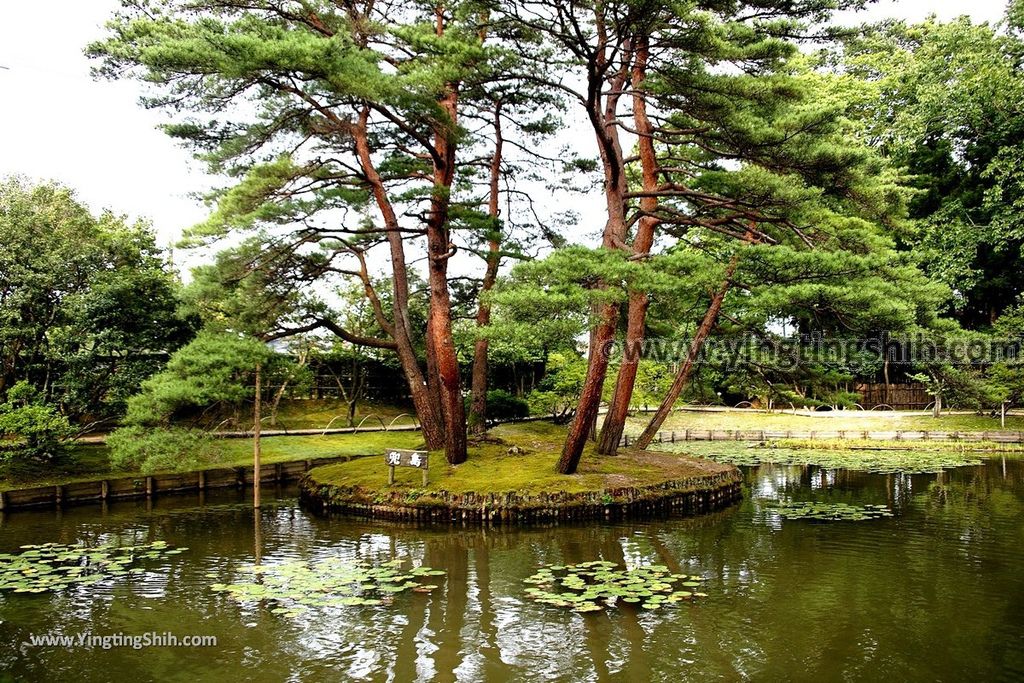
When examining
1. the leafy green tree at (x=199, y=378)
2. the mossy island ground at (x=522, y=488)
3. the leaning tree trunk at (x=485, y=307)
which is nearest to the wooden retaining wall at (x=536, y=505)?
the mossy island ground at (x=522, y=488)

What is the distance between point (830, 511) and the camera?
11711 millimetres

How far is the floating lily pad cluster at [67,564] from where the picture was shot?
7.91 meters

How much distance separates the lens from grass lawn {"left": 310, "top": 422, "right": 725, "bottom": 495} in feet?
38.7

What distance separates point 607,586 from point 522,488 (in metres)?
4.01

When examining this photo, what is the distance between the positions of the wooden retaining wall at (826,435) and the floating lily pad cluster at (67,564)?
13.4 meters

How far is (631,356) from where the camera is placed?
43.7 feet

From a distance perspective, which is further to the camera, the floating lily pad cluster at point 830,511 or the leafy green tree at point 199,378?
the floating lily pad cluster at point 830,511

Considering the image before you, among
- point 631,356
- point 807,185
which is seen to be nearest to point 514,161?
point 631,356

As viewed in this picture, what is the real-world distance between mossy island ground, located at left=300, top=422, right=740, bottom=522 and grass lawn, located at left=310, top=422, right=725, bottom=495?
0.02 meters

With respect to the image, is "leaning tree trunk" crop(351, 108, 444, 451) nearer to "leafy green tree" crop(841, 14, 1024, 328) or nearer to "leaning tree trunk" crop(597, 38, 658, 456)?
"leaning tree trunk" crop(597, 38, 658, 456)

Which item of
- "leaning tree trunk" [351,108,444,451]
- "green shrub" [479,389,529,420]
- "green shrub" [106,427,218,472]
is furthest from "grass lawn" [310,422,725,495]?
"green shrub" [479,389,529,420]

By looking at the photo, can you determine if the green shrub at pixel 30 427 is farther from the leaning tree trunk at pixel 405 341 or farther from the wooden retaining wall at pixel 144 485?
the leaning tree trunk at pixel 405 341

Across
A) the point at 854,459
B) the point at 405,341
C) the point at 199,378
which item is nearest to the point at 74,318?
the point at 199,378

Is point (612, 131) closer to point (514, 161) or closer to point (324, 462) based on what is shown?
point (514, 161)
